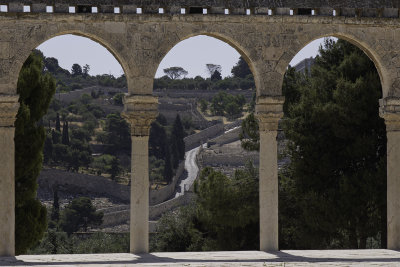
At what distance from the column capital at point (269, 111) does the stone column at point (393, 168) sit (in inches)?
103

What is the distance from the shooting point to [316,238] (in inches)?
1092

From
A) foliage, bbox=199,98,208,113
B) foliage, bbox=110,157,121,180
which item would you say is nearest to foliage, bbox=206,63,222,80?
foliage, bbox=199,98,208,113

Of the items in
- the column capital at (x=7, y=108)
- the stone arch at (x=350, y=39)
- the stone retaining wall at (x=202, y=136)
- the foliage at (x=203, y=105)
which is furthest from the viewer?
the foliage at (x=203, y=105)

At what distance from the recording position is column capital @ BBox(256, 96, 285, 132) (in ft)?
67.5

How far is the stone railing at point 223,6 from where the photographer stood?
19828 mm

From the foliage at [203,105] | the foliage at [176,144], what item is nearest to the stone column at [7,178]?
the foliage at [176,144]

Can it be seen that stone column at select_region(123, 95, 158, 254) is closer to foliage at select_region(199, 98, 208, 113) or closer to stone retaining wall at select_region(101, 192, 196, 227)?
stone retaining wall at select_region(101, 192, 196, 227)

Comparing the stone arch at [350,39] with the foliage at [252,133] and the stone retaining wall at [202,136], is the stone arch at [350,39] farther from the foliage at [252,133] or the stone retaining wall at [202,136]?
the stone retaining wall at [202,136]

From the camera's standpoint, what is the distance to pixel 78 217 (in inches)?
2884

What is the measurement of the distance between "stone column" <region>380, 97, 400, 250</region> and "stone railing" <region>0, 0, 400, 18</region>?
2244mm

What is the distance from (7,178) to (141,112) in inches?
135

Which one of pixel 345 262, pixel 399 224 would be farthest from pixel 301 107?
pixel 345 262

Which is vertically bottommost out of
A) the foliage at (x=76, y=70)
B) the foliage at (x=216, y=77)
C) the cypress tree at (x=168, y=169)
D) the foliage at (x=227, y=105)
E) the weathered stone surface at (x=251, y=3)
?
the cypress tree at (x=168, y=169)

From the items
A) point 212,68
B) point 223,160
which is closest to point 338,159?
point 223,160
